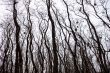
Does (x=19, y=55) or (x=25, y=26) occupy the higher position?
(x=25, y=26)

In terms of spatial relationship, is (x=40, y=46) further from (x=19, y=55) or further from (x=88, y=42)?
(x=19, y=55)

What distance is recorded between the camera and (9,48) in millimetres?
19000

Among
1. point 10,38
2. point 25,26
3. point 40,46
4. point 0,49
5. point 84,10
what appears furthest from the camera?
point 0,49

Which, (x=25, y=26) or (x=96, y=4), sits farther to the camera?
(x=25, y=26)

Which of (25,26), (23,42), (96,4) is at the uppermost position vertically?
(96,4)

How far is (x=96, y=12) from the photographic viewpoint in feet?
40.4

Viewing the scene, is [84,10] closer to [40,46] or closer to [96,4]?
[96,4]

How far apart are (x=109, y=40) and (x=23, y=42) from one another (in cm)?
1260

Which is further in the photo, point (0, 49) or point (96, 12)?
point (0, 49)

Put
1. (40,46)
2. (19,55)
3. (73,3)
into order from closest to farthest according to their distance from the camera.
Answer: (19,55)
(73,3)
(40,46)

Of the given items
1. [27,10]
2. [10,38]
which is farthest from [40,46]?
[27,10]

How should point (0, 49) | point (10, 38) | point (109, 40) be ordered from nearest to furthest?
point (10, 38) → point (109, 40) → point (0, 49)

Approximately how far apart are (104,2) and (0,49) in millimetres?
17078

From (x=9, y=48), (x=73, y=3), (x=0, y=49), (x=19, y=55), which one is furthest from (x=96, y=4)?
(x=0, y=49)
